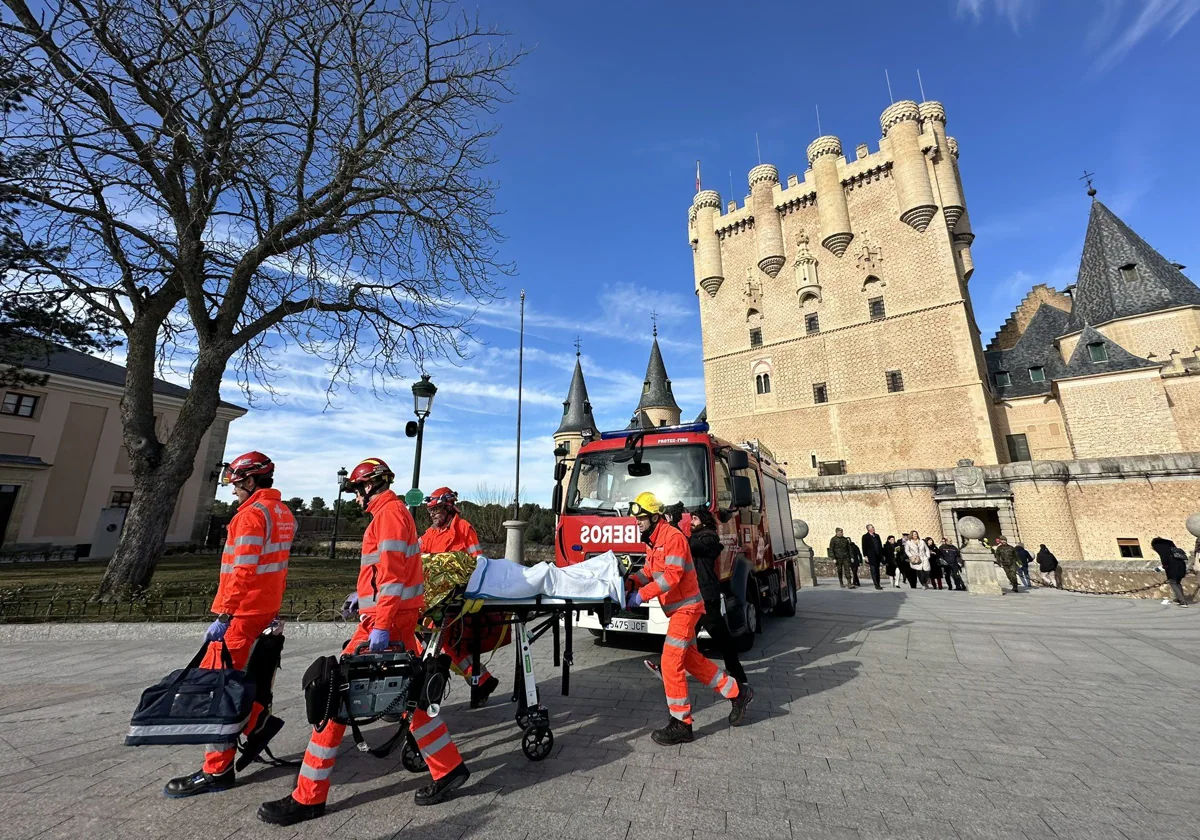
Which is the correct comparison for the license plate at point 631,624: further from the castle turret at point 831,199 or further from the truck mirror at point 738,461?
the castle turret at point 831,199

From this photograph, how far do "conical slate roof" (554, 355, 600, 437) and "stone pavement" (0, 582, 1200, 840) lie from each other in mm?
37950

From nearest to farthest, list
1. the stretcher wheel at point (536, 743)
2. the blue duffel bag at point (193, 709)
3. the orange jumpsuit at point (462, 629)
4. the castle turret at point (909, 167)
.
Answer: the blue duffel bag at point (193, 709) < the stretcher wheel at point (536, 743) < the orange jumpsuit at point (462, 629) < the castle turret at point (909, 167)

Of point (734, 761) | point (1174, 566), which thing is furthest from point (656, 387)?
point (734, 761)

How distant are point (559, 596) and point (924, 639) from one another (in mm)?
6743

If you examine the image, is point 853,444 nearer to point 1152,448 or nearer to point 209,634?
point 1152,448

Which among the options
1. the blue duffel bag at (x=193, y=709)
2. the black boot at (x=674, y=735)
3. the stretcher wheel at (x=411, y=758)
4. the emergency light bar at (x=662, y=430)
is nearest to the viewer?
the blue duffel bag at (x=193, y=709)

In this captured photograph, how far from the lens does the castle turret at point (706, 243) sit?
38.6m

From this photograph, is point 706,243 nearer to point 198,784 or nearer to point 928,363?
point 928,363

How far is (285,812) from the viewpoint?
2.58 meters

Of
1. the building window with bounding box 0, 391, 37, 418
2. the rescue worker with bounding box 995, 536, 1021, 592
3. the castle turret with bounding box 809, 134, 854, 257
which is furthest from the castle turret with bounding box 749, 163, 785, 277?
the building window with bounding box 0, 391, 37, 418

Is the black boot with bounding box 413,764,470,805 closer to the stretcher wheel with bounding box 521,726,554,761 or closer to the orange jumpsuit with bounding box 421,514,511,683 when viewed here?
the stretcher wheel with bounding box 521,726,554,761

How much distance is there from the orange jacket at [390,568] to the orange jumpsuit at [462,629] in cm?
106

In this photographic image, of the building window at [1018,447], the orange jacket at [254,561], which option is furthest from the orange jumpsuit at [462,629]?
the building window at [1018,447]

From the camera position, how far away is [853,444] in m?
31.6
